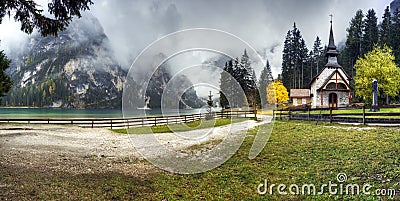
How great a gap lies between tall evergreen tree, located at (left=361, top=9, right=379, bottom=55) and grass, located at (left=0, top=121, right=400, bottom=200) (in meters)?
58.7

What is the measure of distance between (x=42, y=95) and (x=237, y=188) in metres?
209

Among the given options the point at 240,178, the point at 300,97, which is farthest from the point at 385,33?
the point at 240,178

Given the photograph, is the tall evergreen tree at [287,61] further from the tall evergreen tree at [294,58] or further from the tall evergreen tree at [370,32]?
the tall evergreen tree at [370,32]

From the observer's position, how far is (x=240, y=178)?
7.45m

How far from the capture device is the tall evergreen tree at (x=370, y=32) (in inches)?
2213

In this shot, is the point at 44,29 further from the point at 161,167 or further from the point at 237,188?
the point at 237,188

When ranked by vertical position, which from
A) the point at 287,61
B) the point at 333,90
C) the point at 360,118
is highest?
the point at 287,61

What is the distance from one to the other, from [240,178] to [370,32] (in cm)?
6550

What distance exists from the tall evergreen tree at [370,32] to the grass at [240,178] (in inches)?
2310

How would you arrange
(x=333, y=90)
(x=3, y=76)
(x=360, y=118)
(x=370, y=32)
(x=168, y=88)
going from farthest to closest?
(x=370, y=32) → (x=333, y=90) → (x=3, y=76) → (x=360, y=118) → (x=168, y=88)

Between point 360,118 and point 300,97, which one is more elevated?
point 300,97

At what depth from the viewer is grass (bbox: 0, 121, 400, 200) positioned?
5.90 meters

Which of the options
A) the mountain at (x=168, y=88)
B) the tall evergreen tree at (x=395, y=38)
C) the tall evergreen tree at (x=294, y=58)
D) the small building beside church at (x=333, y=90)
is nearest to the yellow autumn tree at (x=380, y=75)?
the small building beside church at (x=333, y=90)

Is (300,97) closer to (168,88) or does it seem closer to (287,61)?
(287,61)
